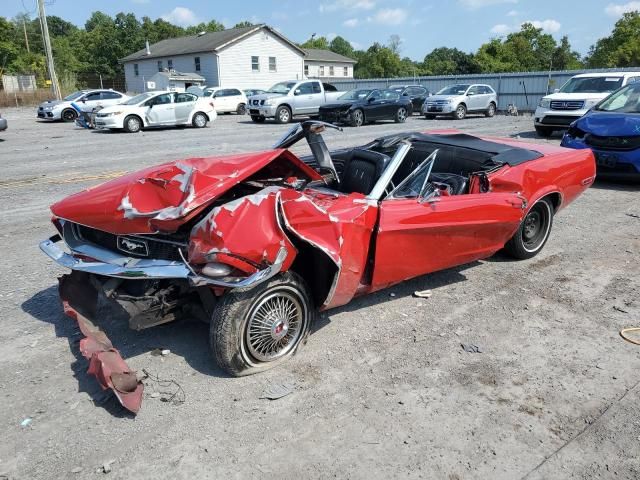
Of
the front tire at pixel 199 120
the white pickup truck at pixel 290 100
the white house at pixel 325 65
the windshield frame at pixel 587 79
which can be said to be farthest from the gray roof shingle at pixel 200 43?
the windshield frame at pixel 587 79

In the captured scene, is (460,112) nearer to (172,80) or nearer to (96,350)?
(96,350)

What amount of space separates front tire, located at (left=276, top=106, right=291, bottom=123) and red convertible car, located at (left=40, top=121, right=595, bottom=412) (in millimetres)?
18215

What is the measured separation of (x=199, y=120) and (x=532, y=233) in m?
17.7

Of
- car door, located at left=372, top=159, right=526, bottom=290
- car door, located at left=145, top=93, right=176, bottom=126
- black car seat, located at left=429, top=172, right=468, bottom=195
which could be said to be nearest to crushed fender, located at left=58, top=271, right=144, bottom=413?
car door, located at left=372, top=159, right=526, bottom=290

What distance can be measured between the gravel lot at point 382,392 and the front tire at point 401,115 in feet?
58.0

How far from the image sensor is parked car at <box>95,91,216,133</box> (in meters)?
18.9

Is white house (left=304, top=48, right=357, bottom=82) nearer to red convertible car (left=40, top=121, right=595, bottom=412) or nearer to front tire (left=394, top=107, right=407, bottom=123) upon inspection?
front tire (left=394, top=107, right=407, bottom=123)

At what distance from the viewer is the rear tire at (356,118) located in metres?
20.7

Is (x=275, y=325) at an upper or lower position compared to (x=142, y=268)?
lower

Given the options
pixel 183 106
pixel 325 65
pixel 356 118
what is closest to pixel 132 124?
pixel 183 106

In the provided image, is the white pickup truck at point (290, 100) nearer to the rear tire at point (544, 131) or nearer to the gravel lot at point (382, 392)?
the rear tire at point (544, 131)

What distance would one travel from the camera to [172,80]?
37906 mm

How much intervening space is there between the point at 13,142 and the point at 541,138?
1678 centimetres

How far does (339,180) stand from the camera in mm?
4738
